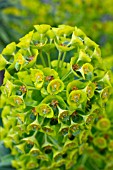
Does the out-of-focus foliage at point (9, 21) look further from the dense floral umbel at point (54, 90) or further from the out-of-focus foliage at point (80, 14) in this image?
the dense floral umbel at point (54, 90)

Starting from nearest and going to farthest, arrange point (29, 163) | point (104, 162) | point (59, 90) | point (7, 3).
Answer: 1. point (59, 90)
2. point (29, 163)
3. point (104, 162)
4. point (7, 3)

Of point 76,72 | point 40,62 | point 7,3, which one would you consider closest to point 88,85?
point 76,72

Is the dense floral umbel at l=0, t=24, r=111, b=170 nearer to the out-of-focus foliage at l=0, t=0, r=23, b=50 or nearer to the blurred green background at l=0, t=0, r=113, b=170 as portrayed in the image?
the out-of-focus foliage at l=0, t=0, r=23, b=50

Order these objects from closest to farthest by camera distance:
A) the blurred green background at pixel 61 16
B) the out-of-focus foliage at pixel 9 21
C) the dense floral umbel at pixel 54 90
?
the dense floral umbel at pixel 54 90 → the out-of-focus foliage at pixel 9 21 → the blurred green background at pixel 61 16

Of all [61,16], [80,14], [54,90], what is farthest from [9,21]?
[54,90]

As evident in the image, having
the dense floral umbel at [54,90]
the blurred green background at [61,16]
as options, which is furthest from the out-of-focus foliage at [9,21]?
the dense floral umbel at [54,90]

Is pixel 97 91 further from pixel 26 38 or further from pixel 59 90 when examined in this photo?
pixel 26 38

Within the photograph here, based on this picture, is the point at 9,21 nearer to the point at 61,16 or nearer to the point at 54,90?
the point at 61,16
